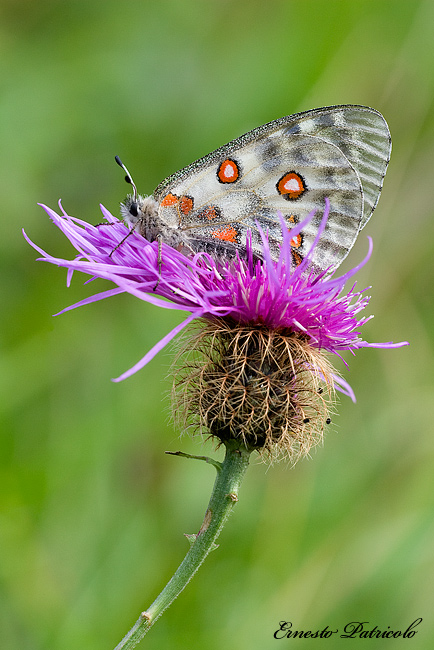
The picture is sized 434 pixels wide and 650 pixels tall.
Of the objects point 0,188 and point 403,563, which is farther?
point 0,188

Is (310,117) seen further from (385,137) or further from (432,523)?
(432,523)

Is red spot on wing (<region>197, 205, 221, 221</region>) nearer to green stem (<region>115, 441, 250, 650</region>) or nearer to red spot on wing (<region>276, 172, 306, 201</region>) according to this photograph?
red spot on wing (<region>276, 172, 306, 201</region>)

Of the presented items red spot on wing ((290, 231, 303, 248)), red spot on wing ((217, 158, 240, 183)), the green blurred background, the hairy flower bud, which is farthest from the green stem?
red spot on wing ((217, 158, 240, 183))

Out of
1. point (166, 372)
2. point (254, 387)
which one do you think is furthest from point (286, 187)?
point (166, 372)

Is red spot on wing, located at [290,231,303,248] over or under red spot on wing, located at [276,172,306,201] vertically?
under

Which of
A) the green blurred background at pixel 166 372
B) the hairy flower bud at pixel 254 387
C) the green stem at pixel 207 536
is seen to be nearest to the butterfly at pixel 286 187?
the hairy flower bud at pixel 254 387

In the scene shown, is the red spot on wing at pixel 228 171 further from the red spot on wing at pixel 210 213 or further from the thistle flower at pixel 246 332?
the thistle flower at pixel 246 332

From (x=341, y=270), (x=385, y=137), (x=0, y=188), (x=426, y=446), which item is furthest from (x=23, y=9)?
(x=426, y=446)

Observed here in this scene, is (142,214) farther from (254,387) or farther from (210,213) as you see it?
(254,387)
